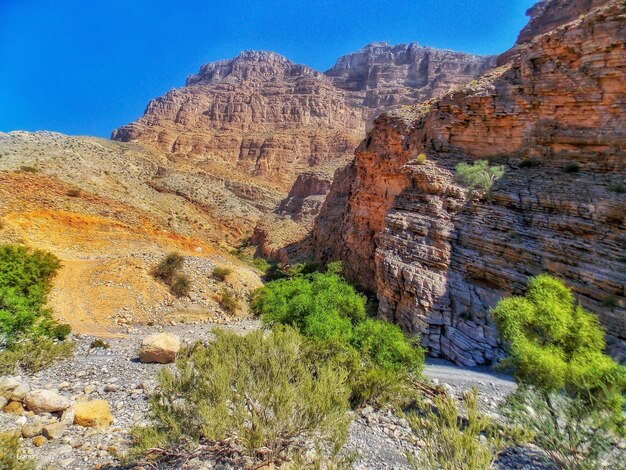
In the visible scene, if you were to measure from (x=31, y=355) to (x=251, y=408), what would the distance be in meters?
7.46

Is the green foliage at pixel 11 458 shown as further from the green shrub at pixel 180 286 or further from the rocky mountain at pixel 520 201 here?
the green shrub at pixel 180 286

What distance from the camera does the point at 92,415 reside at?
5.86m

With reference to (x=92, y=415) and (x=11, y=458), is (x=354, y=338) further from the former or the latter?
(x=11, y=458)

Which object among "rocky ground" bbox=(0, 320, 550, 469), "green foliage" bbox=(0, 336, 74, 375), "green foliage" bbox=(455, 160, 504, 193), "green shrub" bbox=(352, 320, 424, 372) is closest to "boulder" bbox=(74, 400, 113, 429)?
"rocky ground" bbox=(0, 320, 550, 469)

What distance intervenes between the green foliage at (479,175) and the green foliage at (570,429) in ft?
40.7

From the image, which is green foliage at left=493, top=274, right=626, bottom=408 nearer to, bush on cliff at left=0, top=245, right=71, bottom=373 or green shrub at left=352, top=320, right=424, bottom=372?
green shrub at left=352, top=320, right=424, bottom=372

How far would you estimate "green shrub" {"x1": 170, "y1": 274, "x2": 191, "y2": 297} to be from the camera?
18281 mm

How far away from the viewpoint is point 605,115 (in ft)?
45.6

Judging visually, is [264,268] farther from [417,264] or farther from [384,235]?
[417,264]

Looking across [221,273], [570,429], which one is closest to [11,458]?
[570,429]

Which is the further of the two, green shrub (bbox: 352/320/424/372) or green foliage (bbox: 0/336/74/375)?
green shrub (bbox: 352/320/424/372)

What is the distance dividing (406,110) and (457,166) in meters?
10.5

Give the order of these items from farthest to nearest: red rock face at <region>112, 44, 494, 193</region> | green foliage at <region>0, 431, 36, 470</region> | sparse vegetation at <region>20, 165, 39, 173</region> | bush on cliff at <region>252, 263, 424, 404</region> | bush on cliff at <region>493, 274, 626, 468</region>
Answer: red rock face at <region>112, 44, 494, 193</region> → sparse vegetation at <region>20, 165, 39, 173</region> → bush on cliff at <region>252, 263, 424, 404</region> → bush on cliff at <region>493, 274, 626, 468</region> → green foliage at <region>0, 431, 36, 470</region>

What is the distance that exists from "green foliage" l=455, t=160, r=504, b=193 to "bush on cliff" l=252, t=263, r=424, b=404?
9.07 meters
